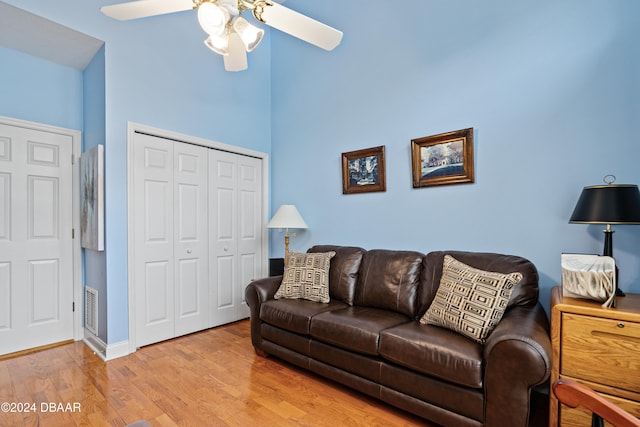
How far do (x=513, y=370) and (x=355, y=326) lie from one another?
0.91 metres

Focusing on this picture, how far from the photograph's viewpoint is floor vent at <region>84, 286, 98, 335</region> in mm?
2971

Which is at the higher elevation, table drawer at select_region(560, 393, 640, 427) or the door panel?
the door panel

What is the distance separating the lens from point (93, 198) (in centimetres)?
280

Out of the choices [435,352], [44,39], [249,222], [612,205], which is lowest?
[435,352]

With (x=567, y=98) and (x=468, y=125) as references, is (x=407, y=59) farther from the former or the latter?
(x=567, y=98)

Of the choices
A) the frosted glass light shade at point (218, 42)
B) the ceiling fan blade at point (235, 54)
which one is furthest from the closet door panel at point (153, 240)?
the frosted glass light shade at point (218, 42)

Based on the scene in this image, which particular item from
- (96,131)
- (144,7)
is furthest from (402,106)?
(96,131)

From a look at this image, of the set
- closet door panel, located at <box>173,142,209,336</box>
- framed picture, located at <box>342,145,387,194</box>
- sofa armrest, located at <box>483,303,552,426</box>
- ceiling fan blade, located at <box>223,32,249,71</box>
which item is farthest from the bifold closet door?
sofa armrest, located at <box>483,303,552,426</box>

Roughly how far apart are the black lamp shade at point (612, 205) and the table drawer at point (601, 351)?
537mm

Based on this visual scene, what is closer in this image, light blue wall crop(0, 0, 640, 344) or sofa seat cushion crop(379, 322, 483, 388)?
sofa seat cushion crop(379, 322, 483, 388)

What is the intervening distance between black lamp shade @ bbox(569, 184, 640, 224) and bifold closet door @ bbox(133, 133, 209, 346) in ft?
10.5

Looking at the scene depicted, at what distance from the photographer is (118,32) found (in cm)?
283

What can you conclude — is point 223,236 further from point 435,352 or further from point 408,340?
point 435,352

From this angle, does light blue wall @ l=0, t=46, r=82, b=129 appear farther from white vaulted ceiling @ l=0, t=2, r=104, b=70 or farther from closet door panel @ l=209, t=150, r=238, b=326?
closet door panel @ l=209, t=150, r=238, b=326
